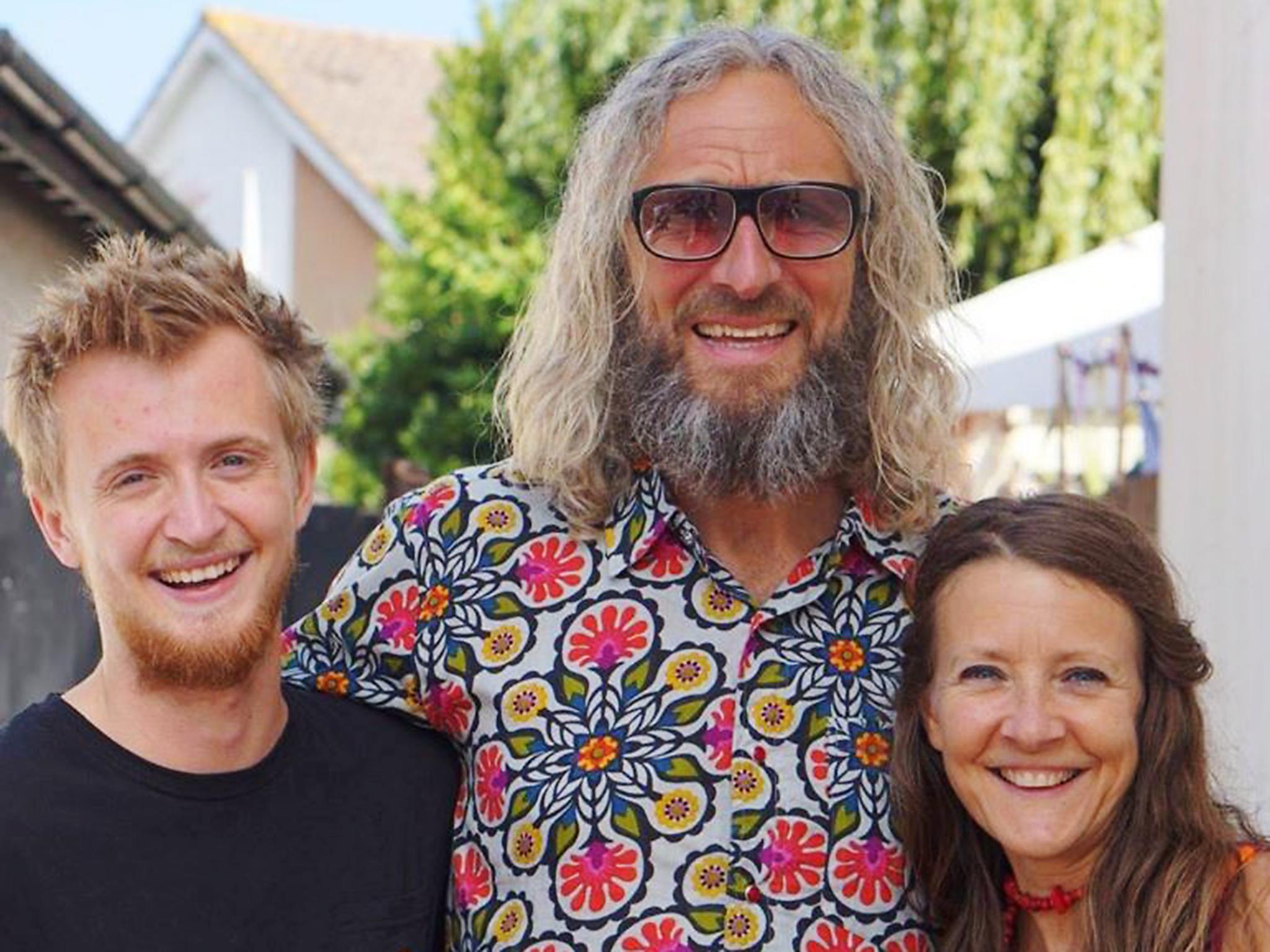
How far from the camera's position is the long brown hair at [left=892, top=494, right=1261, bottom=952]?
2.44 m

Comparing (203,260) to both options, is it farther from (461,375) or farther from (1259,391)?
(461,375)

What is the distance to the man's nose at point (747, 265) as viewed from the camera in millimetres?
2816

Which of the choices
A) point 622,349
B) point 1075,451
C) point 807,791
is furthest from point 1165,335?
point 1075,451

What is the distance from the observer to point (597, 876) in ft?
8.60

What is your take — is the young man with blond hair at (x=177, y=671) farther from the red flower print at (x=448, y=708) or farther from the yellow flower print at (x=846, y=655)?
A: the yellow flower print at (x=846, y=655)

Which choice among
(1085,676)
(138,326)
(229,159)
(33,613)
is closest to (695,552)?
(1085,676)

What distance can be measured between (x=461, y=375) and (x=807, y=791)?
14689 mm

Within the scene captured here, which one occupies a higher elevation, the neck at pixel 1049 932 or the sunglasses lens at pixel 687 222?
the sunglasses lens at pixel 687 222

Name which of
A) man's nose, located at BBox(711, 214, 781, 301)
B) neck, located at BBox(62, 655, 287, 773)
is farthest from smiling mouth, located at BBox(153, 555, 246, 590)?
man's nose, located at BBox(711, 214, 781, 301)

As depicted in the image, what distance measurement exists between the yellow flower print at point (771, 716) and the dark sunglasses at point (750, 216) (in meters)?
0.66

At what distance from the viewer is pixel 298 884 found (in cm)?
245

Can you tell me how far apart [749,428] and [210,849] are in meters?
0.96

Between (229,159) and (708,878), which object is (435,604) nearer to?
(708,878)

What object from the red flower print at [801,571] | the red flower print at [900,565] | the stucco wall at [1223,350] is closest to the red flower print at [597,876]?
the red flower print at [801,571]
